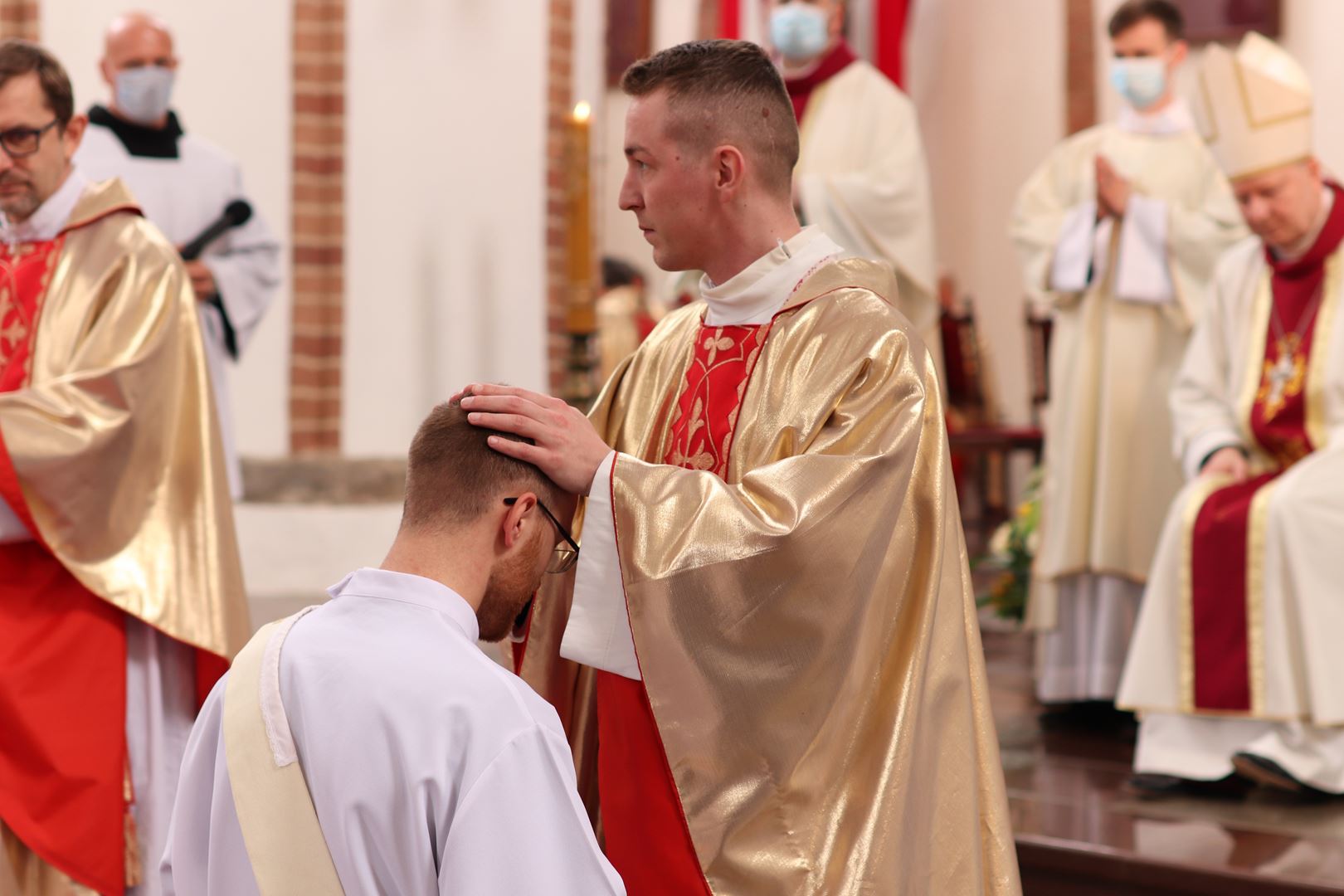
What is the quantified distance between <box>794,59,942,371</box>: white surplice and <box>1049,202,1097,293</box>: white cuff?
0.43 m

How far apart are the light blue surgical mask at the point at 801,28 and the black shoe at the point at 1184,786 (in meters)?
2.83

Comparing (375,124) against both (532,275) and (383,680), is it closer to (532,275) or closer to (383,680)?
(532,275)

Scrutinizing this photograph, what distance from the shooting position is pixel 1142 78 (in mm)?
5652

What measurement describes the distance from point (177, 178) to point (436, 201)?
1658 mm

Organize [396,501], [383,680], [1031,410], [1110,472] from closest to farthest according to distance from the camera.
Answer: [383,680] < [1110,472] < [396,501] < [1031,410]

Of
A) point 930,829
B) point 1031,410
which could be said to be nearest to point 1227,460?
point 930,829

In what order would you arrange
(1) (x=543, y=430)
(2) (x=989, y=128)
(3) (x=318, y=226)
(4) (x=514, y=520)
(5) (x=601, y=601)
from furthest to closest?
(2) (x=989, y=128) < (3) (x=318, y=226) < (5) (x=601, y=601) < (1) (x=543, y=430) < (4) (x=514, y=520)

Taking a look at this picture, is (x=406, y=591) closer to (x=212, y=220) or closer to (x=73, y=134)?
(x=73, y=134)

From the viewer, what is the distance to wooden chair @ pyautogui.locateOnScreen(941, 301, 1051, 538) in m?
7.54

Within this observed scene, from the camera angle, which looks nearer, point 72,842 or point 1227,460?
point 72,842

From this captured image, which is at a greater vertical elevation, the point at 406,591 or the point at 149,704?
the point at 406,591

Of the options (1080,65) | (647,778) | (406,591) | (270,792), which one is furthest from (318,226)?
(1080,65)

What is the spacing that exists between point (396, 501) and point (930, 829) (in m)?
4.22

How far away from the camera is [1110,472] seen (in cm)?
545
